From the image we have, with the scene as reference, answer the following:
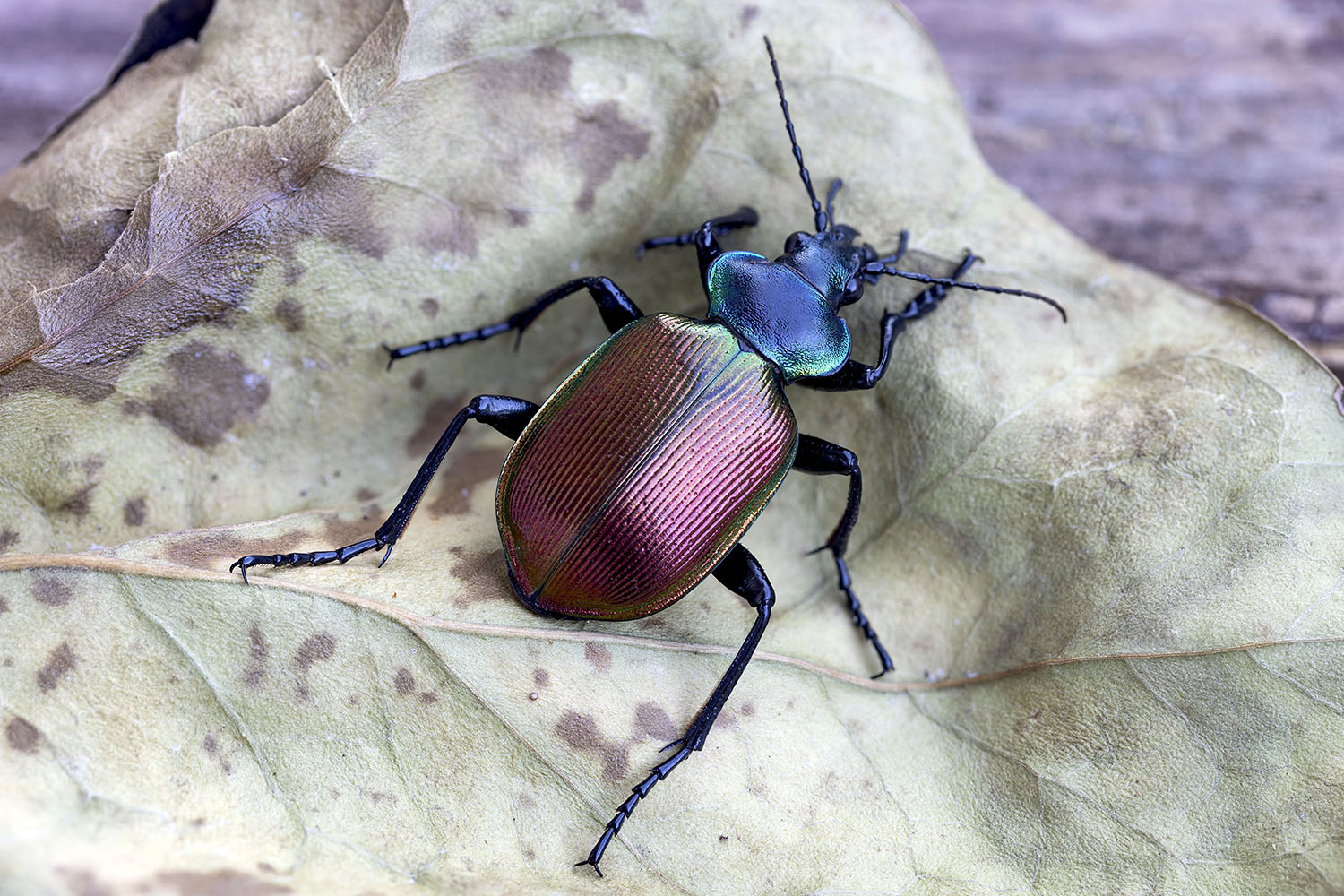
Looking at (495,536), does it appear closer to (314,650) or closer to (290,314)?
(314,650)

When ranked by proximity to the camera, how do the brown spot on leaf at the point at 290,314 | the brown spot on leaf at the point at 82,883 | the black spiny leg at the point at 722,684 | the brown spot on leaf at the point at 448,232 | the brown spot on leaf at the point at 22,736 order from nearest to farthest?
1. the brown spot on leaf at the point at 82,883
2. the brown spot on leaf at the point at 22,736
3. the black spiny leg at the point at 722,684
4. the brown spot on leaf at the point at 290,314
5. the brown spot on leaf at the point at 448,232

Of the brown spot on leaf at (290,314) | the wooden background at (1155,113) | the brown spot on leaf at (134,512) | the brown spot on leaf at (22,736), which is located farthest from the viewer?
the wooden background at (1155,113)

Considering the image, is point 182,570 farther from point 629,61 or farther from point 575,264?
point 629,61

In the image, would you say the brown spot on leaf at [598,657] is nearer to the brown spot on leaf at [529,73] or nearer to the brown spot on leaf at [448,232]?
the brown spot on leaf at [448,232]

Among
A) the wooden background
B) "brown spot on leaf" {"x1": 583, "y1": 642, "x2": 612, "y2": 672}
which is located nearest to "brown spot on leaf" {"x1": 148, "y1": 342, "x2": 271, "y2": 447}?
"brown spot on leaf" {"x1": 583, "y1": 642, "x2": 612, "y2": 672}

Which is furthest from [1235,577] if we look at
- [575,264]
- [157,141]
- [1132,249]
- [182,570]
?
[157,141]

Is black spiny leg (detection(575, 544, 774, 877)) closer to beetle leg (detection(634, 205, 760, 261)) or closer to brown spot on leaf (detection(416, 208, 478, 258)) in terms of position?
beetle leg (detection(634, 205, 760, 261))

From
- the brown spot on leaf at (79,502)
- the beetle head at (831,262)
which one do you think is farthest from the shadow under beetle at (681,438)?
the brown spot on leaf at (79,502)
